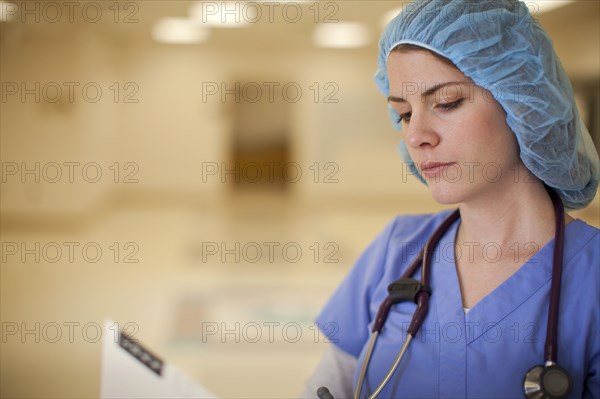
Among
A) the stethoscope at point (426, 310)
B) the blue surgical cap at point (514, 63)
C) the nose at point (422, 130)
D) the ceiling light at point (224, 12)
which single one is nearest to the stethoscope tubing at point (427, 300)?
the stethoscope at point (426, 310)

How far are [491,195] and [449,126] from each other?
153 mm

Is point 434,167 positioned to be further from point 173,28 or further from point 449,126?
point 173,28

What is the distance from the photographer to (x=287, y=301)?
2451 mm

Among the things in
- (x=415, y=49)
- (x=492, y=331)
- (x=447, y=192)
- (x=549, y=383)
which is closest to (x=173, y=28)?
(x=415, y=49)

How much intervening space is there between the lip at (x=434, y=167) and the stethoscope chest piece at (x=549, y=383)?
0.30 metres

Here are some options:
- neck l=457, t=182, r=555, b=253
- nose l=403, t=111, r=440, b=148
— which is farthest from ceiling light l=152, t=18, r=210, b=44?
neck l=457, t=182, r=555, b=253

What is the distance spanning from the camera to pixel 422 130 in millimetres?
841

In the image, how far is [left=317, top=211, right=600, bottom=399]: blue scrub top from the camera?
2.69 ft

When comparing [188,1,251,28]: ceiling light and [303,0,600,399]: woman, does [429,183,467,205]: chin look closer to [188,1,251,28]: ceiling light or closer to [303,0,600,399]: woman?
[303,0,600,399]: woman

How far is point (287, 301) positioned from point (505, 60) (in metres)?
1.76

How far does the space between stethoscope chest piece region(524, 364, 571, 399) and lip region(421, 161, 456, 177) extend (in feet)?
0.99

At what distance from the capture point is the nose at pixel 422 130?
840 mm

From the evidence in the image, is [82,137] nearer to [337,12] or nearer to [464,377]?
[337,12]

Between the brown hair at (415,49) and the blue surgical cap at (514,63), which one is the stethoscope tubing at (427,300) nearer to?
the blue surgical cap at (514,63)
